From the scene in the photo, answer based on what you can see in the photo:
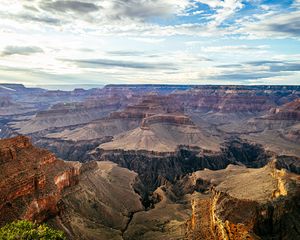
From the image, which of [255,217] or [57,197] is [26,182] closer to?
[57,197]

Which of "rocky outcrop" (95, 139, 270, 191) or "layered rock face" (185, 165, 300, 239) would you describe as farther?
"rocky outcrop" (95, 139, 270, 191)

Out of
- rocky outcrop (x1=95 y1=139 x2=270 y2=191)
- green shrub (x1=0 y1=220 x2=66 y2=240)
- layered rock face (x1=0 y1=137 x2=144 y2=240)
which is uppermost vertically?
green shrub (x1=0 y1=220 x2=66 y2=240)

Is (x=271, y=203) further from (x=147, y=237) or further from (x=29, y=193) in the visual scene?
(x=29, y=193)

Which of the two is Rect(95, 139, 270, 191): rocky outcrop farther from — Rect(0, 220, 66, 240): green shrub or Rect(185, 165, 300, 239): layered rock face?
Rect(0, 220, 66, 240): green shrub

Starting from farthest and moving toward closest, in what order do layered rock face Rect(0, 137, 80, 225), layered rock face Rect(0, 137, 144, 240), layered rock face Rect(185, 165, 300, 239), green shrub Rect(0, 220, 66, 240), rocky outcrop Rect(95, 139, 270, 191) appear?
rocky outcrop Rect(95, 139, 270, 191) → layered rock face Rect(0, 137, 144, 240) → layered rock face Rect(0, 137, 80, 225) → layered rock face Rect(185, 165, 300, 239) → green shrub Rect(0, 220, 66, 240)

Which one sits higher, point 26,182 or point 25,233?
point 25,233

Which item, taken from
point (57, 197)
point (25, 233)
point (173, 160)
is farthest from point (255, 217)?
point (173, 160)

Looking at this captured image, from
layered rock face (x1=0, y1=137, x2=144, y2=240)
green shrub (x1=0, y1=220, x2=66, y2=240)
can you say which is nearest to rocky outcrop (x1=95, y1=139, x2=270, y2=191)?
layered rock face (x1=0, y1=137, x2=144, y2=240)

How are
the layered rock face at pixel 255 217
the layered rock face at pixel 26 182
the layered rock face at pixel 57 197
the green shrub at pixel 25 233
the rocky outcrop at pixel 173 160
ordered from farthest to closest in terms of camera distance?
the rocky outcrop at pixel 173 160 < the layered rock face at pixel 57 197 < the layered rock face at pixel 26 182 < the layered rock face at pixel 255 217 < the green shrub at pixel 25 233

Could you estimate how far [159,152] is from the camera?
571ft

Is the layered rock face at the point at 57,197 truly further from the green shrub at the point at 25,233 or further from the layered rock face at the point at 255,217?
the layered rock face at the point at 255,217

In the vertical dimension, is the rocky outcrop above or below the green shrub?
below

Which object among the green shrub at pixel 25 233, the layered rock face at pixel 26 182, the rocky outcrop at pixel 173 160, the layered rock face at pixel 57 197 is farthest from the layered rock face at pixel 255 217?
the rocky outcrop at pixel 173 160

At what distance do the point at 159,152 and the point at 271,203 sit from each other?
121833mm
